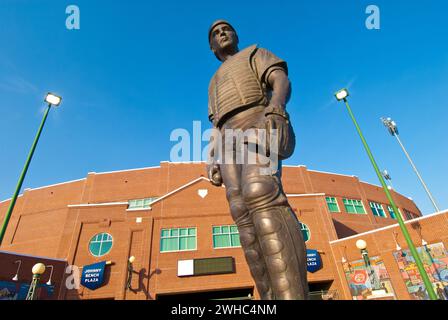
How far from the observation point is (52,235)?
27.1m

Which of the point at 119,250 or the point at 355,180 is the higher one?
the point at 355,180

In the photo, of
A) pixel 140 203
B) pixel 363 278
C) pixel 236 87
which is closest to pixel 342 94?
pixel 236 87

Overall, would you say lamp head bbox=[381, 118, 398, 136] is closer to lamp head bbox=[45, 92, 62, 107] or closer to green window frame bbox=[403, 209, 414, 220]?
green window frame bbox=[403, 209, 414, 220]

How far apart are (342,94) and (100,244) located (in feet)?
64.3

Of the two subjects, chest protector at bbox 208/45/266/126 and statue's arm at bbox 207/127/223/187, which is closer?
chest protector at bbox 208/45/266/126

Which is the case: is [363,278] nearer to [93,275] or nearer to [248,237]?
[93,275]

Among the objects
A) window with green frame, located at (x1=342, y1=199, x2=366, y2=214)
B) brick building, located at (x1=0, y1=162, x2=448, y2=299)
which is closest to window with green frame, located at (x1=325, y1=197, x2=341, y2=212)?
window with green frame, located at (x1=342, y1=199, x2=366, y2=214)

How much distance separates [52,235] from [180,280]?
1818 centimetres

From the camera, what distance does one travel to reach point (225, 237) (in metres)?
19.6

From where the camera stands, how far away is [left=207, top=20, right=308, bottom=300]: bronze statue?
182 centimetres

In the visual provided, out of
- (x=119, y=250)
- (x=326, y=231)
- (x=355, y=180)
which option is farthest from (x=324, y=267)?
(x=355, y=180)

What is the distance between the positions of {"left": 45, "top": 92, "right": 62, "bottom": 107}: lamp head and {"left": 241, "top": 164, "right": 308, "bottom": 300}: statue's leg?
1157 centimetres

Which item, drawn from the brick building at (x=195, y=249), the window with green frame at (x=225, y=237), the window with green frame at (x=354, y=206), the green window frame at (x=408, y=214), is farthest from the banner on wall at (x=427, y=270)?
the green window frame at (x=408, y=214)
